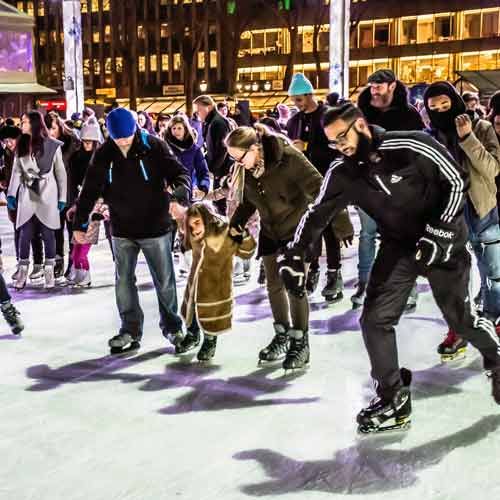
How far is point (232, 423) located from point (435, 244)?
1.41 metres

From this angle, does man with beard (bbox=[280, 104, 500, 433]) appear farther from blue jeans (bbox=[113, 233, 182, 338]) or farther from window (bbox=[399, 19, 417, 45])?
window (bbox=[399, 19, 417, 45])

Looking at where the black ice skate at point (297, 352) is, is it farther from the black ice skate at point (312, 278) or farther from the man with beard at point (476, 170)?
the black ice skate at point (312, 278)

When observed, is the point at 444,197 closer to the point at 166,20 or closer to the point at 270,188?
the point at 270,188

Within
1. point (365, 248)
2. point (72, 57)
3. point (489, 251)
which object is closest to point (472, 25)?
point (72, 57)

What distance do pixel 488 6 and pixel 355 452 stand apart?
192ft

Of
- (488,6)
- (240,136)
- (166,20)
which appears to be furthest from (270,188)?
(166,20)

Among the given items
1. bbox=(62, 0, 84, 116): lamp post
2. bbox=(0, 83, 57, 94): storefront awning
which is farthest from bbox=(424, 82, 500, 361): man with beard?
bbox=(0, 83, 57, 94): storefront awning

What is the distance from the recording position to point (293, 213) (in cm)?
529

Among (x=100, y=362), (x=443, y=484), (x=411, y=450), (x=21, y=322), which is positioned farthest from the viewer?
(x=21, y=322)

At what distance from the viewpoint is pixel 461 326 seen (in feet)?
13.6

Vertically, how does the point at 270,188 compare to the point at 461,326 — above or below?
above

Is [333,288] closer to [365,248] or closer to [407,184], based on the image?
[365,248]

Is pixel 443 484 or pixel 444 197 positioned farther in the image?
pixel 444 197

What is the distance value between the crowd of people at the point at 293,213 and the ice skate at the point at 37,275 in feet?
0.05
